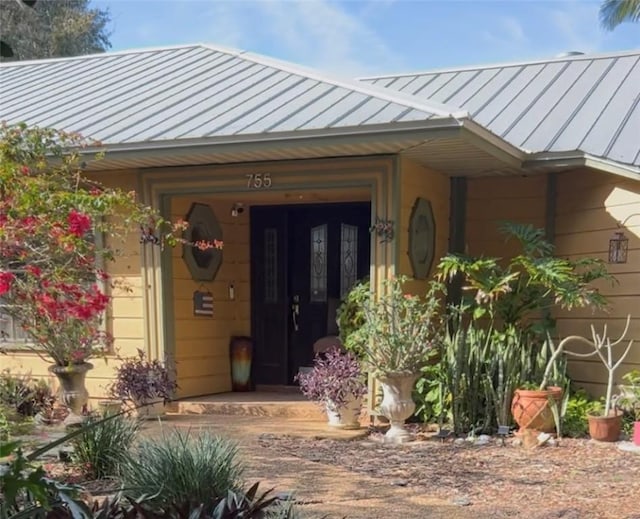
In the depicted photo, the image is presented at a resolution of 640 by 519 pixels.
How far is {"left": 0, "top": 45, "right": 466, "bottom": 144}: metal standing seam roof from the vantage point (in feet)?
20.0

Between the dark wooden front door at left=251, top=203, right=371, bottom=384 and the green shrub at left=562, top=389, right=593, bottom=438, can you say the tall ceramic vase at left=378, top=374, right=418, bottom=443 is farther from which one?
the dark wooden front door at left=251, top=203, right=371, bottom=384

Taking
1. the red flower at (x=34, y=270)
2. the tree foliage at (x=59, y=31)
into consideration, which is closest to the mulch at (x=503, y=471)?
the red flower at (x=34, y=270)

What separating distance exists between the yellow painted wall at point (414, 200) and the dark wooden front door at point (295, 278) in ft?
3.78

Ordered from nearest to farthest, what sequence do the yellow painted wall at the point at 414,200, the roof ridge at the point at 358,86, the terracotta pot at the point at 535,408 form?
the roof ridge at the point at 358,86 < the terracotta pot at the point at 535,408 < the yellow painted wall at the point at 414,200

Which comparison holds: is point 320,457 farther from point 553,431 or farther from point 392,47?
point 392,47

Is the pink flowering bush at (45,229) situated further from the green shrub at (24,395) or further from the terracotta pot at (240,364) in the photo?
the terracotta pot at (240,364)

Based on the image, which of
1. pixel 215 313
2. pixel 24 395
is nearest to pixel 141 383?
pixel 24 395

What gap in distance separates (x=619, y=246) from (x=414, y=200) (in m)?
2.04

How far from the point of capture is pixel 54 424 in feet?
20.5

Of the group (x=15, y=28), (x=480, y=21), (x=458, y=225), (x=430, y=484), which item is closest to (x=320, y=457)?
(x=430, y=484)

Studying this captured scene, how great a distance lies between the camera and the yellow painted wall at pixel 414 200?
6.46 m

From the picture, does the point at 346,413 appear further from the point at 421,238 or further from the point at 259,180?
the point at 259,180

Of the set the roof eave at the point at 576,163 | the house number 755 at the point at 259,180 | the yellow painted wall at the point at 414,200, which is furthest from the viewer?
the house number 755 at the point at 259,180

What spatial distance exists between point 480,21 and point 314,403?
7.65 meters
